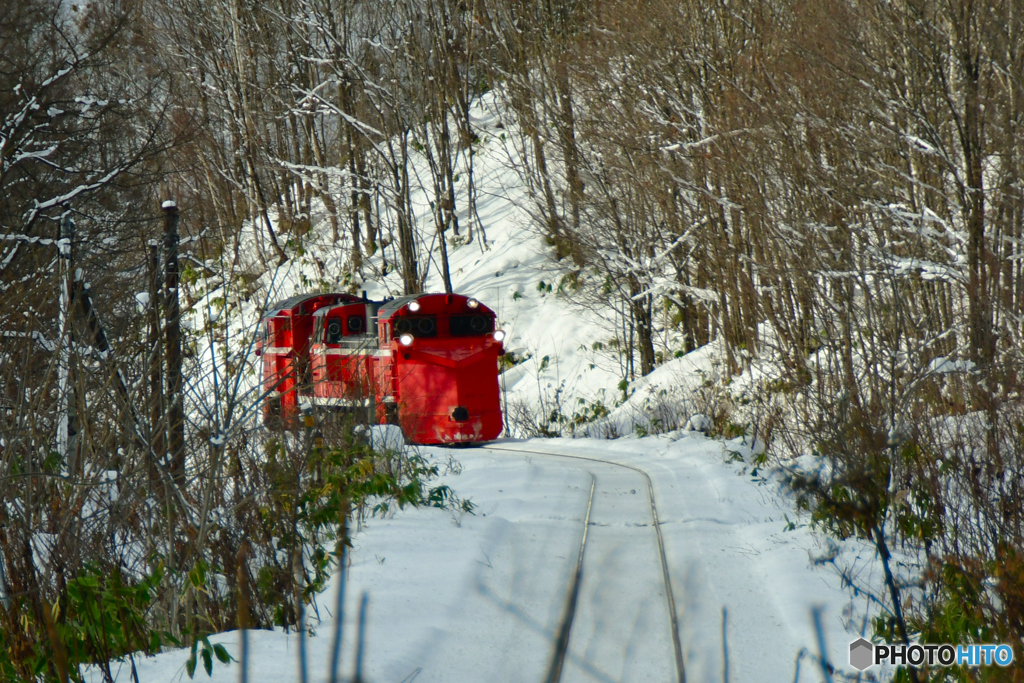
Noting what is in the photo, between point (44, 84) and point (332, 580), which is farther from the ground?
point (44, 84)

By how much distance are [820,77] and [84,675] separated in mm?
12901

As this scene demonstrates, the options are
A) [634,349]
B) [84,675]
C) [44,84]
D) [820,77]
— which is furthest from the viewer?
[634,349]

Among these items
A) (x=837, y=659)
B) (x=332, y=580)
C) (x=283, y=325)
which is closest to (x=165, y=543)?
(x=332, y=580)

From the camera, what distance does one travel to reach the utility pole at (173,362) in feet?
17.8

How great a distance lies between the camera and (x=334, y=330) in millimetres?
13633

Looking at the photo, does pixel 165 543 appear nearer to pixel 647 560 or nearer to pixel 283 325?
pixel 647 560

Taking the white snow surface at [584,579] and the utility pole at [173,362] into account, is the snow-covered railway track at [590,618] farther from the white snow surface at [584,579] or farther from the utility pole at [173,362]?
the utility pole at [173,362]

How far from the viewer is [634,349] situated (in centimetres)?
2248

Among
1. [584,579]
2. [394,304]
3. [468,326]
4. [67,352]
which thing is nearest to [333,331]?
[394,304]

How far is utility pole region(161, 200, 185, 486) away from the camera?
17.8 ft

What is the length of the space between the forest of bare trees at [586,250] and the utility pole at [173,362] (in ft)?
0.28

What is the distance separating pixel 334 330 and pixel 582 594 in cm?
892

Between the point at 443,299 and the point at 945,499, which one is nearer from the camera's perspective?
the point at 945,499

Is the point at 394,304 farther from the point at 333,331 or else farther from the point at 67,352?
the point at 67,352
